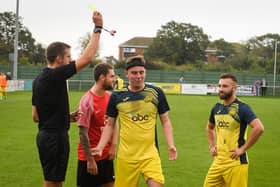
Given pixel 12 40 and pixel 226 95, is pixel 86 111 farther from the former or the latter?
pixel 12 40

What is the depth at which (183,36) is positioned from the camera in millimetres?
100125

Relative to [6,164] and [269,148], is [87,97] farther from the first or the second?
[269,148]

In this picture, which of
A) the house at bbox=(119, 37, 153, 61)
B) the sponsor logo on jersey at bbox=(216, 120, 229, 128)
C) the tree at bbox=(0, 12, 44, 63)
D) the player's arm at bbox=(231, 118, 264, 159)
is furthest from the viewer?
the house at bbox=(119, 37, 153, 61)

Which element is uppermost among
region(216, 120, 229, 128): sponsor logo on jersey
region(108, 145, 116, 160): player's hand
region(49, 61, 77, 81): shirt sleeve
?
region(49, 61, 77, 81): shirt sleeve

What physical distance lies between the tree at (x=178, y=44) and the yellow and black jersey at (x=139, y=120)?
90.7 metres

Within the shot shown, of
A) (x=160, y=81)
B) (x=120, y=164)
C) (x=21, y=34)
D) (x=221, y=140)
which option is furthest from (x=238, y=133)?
(x=21, y=34)

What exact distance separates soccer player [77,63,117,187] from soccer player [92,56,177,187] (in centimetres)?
48

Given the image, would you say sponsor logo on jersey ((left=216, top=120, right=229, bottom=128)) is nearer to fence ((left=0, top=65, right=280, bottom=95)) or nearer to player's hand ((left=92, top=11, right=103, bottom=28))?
player's hand ((left=92, top=11, right=103, bottom=28))

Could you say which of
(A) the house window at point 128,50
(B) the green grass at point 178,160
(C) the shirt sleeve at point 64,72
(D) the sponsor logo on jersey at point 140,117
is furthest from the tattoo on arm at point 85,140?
(A) the house window at point 128,50

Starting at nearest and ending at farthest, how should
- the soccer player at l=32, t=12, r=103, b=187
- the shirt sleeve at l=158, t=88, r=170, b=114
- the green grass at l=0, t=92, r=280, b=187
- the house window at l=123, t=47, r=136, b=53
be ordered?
1. the soccer player at l=32, t=12, r=103, b=187
2. the shirt sleeve at l=158, t=88, r=170, b=114
3. the green grass at l=0, t=92, r=280, b=187
4. the house window at l=123, t=47, r=136, b=53

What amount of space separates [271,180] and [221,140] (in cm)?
333

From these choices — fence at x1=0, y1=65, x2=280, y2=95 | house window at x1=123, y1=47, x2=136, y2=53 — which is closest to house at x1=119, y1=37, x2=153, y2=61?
house window at x1=123, y1=47, x2=136, y2=53

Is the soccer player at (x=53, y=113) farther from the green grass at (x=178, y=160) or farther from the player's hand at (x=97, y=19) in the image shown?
the green grass at (x=178, y=160)

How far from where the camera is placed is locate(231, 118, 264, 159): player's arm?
5.69 metres
